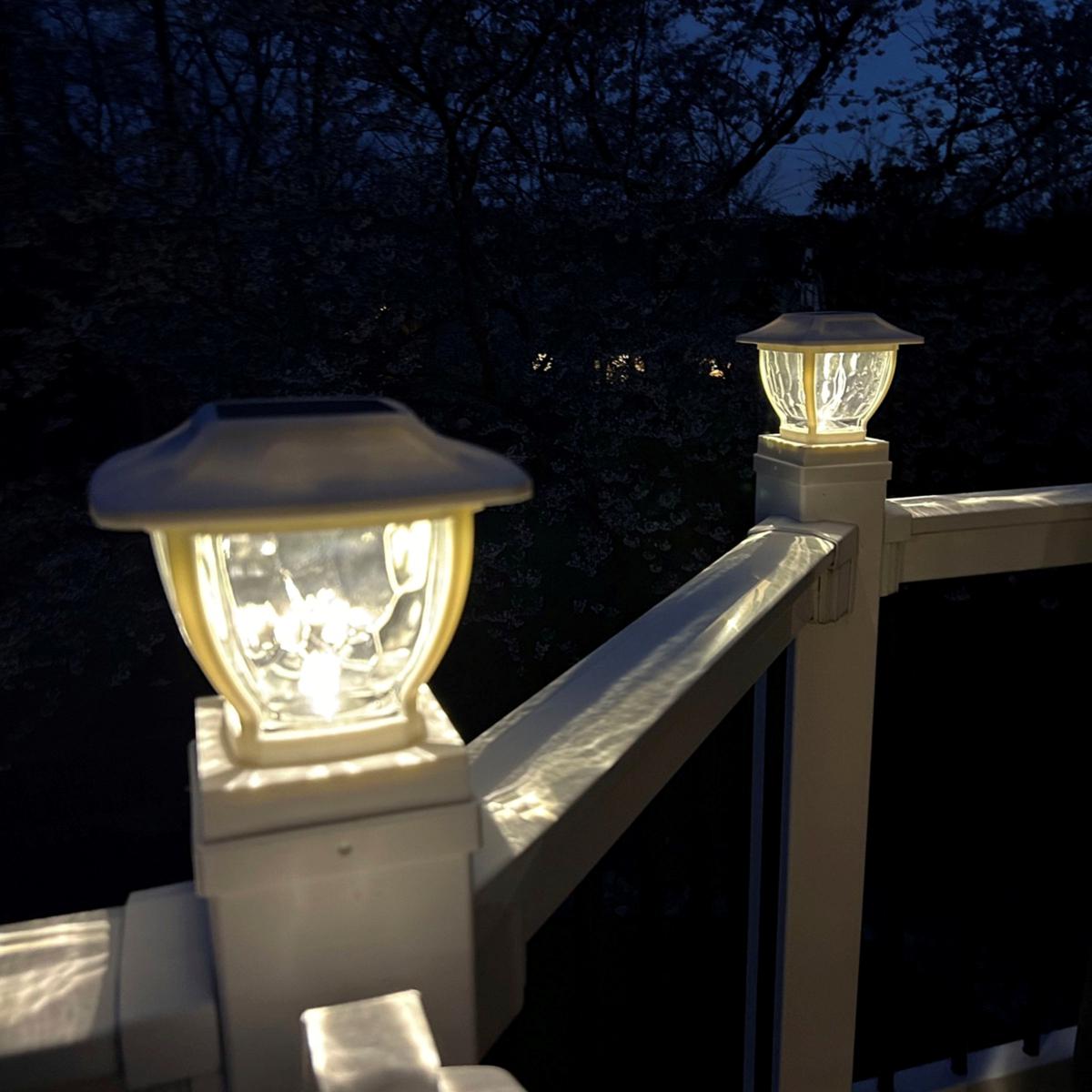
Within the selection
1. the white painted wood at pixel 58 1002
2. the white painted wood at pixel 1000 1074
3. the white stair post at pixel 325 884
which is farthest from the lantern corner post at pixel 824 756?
the white painted wood at pixel 58 1002

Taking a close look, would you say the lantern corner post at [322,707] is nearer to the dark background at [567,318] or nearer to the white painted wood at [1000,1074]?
the white painted wood at [1000,1074]

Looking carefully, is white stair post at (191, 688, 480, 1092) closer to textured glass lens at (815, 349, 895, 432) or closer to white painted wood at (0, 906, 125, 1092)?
white painted wood at (0, 906, 125, 1092)

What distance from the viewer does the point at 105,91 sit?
19.1 feet

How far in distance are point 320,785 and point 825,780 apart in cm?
135

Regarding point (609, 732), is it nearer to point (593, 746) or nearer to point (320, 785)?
point (593, 746)

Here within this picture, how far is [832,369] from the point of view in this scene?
1.79 meters

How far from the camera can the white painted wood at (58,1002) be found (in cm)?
54

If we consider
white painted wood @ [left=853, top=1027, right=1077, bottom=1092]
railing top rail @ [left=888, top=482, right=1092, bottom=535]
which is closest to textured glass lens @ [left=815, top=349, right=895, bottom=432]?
railing top rail @ [left=888, top=482, right=1092, bottom=535]

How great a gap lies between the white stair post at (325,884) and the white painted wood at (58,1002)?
0.23ft

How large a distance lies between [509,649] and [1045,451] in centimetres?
439

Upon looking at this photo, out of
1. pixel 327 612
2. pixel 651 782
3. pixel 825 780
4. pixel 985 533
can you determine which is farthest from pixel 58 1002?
pixel 985 533

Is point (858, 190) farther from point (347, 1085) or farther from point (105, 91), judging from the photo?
point (347, 1085)

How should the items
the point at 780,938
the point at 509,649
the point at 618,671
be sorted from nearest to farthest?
the point at 618,671 → the point at 780,938 → the point at 509,649

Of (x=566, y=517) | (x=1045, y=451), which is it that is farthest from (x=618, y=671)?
(x=1045, y=451)
